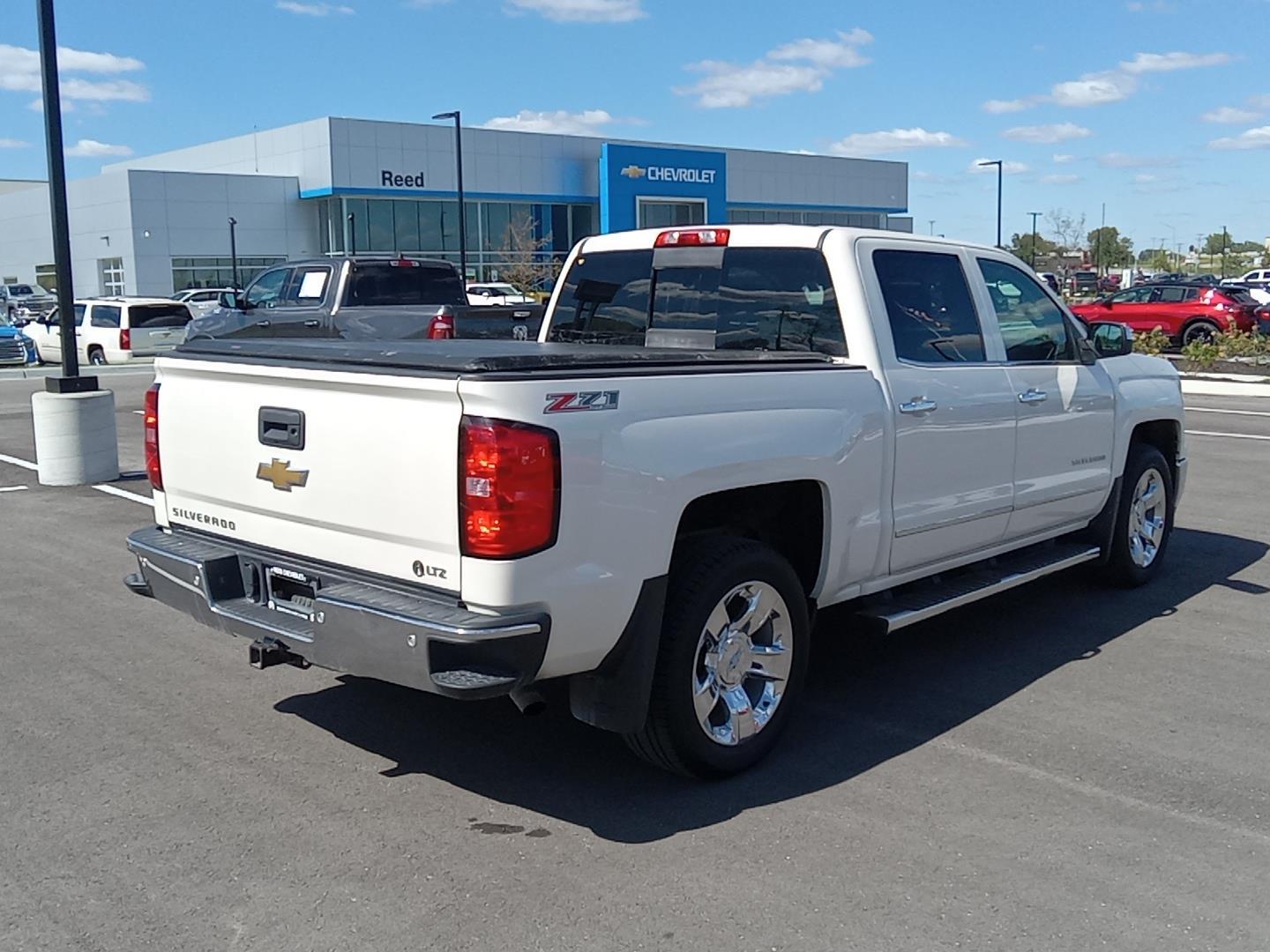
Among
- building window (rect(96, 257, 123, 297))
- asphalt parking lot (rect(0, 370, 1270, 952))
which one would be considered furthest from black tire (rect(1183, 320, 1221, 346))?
building window (rect(96, 257, 123, 297))

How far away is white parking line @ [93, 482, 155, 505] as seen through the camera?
412 inches

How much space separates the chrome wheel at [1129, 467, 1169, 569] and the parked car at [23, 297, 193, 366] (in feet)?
77.1

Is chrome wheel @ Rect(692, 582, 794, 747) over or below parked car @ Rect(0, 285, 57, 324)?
below

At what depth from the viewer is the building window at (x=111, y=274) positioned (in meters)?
55.6

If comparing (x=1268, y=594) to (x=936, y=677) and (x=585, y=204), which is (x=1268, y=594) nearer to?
(x=936, y=677)

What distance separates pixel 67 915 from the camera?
3672 mm

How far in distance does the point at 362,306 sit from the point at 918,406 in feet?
39.6

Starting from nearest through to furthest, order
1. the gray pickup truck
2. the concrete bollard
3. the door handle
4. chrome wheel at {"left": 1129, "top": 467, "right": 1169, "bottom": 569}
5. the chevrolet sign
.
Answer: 1. the door handle
2. chrome wheel at {"left": 1129, "top": 467, "right": 1169, "bottom": 569}
3. the concrete bollard
4. the gray pickup truck
5. the chevrolet sign

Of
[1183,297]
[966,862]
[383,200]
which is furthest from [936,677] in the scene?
[383,200]

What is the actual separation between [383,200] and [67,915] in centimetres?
5489

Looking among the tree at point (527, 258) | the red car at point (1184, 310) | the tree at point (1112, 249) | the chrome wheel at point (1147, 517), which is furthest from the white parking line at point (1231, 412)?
the tree at point (1112, 249)

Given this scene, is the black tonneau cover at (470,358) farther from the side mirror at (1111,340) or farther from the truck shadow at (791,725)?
the side mirror at (1111,340)

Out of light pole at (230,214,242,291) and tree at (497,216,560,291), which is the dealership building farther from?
light pole at (230,214,242,291)

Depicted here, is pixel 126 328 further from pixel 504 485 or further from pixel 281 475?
pixel 504 485
